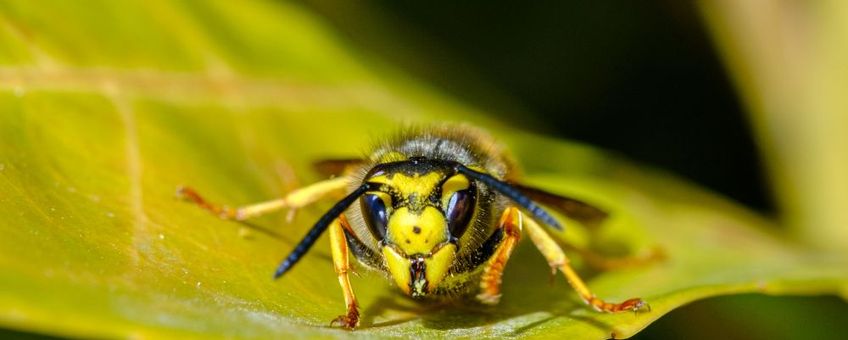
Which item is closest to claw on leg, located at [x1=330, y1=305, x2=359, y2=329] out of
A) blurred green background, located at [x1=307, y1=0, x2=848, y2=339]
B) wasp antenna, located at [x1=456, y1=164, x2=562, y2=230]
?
wasp antenna, located at [x1=456, y1=164, x2=562, y2=230]

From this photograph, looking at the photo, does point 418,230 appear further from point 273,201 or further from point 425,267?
point 273,201

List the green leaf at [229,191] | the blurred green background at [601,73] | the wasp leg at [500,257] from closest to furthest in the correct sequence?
the green leaf at [229,191] → the wasp leg at [500,257] → the blurred green background at [601,73]

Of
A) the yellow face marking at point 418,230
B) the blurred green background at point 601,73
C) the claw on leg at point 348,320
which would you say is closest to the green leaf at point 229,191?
the claw on leg at point 348,320

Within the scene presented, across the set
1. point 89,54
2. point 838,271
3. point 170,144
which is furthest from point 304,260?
point 838,271

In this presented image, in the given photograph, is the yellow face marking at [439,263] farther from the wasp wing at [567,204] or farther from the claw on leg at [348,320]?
the wasp wing at [567,204]

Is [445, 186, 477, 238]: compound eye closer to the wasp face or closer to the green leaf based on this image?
the wasp face

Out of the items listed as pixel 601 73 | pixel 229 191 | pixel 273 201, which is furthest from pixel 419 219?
pixel 601 73
